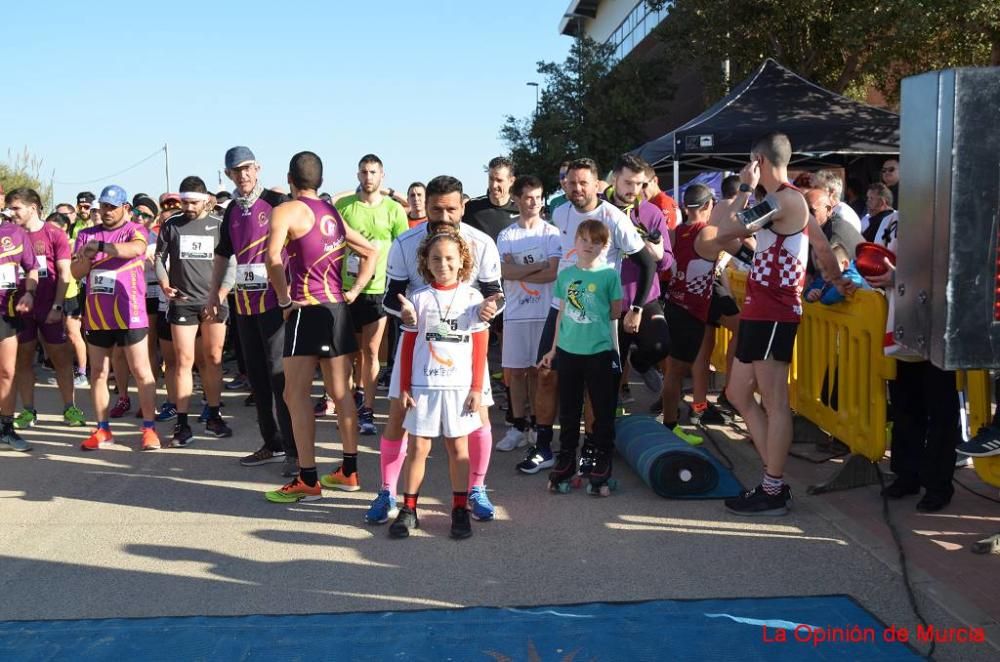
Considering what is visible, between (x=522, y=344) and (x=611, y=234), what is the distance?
132cm

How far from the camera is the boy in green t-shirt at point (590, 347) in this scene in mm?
Result: 5742

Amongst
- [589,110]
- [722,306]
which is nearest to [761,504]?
[722,306]

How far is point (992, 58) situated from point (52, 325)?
17462 millimetres

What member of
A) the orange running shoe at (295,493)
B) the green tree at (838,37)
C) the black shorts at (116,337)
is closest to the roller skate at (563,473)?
the orange running shoe at (295,493)

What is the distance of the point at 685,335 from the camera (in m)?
7.28

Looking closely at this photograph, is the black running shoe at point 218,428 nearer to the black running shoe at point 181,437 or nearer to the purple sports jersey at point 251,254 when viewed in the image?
the black running shoe at point 181,437

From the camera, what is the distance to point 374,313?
7801mm

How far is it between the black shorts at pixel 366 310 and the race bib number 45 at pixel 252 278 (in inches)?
56.2

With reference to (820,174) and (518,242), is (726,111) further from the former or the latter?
(518,242)

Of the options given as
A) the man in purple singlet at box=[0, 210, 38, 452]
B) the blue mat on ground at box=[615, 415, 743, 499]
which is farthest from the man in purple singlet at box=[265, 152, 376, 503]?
the man in purple singlet at box=[0, 210, 38, 452]

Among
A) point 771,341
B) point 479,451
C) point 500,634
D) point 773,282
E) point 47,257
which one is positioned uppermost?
point 47,257

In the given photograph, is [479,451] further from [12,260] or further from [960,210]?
[12,260]

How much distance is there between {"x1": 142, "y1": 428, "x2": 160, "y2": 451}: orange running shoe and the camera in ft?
24.1

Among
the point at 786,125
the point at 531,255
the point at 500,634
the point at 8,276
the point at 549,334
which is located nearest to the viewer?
the point at 500,634
